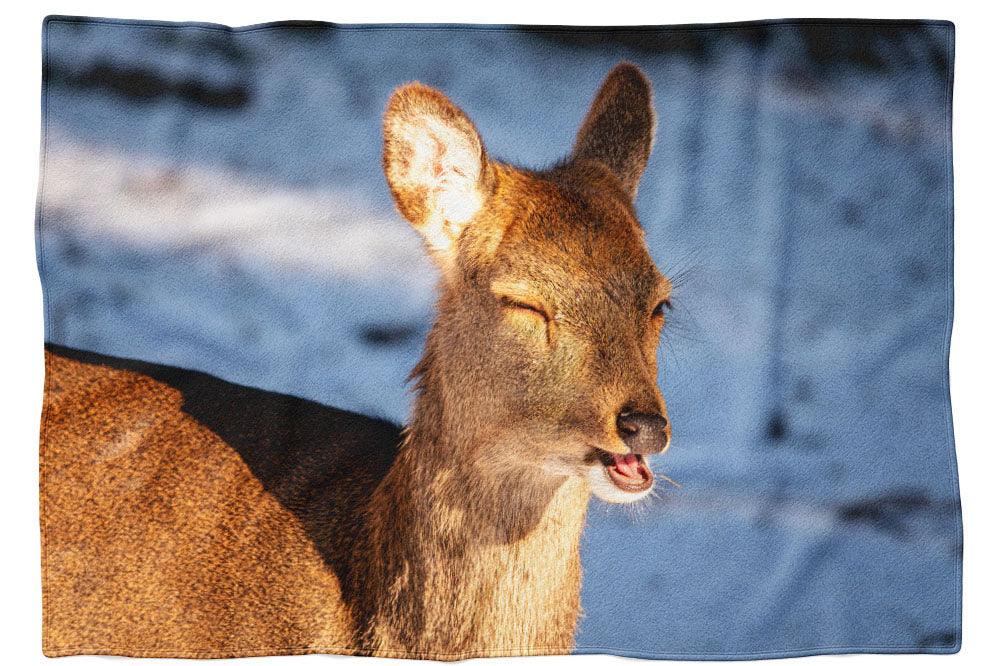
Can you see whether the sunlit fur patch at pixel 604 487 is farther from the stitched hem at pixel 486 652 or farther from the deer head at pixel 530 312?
the stitched hem at pixel 486 652

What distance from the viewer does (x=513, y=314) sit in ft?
8.27

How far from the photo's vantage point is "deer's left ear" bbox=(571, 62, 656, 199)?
287 cm

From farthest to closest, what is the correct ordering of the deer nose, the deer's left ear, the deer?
the deer's left ear < the deer < the deer nose

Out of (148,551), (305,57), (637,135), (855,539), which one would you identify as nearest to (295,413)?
(148,551)

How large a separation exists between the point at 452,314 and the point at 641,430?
2.14ft

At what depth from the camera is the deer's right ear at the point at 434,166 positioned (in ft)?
8.71

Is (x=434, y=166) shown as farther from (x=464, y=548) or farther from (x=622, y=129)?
(x=464, y=548)

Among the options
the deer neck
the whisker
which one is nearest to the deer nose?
the deer neck

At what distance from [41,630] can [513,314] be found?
185 centimetres

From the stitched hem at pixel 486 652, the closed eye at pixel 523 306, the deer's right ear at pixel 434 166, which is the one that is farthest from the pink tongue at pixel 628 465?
the deer's right ear at pixel 434 166

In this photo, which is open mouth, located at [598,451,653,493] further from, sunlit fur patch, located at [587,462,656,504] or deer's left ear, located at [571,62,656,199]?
deer's left ear, located at [571,62,656,199]

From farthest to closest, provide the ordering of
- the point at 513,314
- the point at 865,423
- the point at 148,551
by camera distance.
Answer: the point at 865,423 < the point at 148,551 < the point at 513,314

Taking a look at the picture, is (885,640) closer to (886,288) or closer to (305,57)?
(886,288)

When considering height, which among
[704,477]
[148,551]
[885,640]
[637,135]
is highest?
[637,135]
